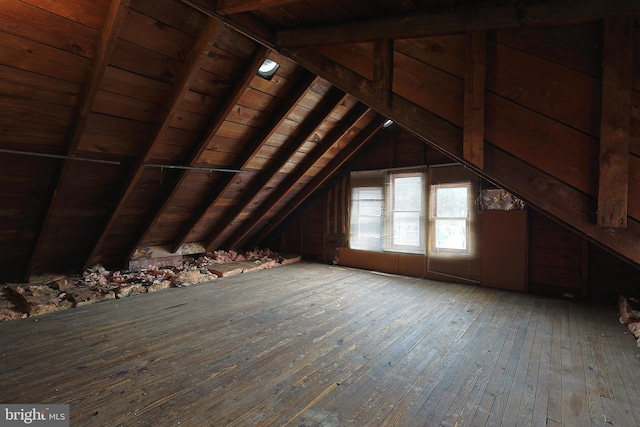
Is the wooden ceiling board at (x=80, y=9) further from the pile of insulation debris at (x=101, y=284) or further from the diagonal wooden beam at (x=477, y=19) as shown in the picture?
the pile of insulation debris at (x=101, y=284)

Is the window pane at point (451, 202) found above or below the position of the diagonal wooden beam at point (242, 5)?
below

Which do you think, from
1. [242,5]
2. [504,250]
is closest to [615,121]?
[242,5]

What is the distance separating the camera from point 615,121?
1132mm

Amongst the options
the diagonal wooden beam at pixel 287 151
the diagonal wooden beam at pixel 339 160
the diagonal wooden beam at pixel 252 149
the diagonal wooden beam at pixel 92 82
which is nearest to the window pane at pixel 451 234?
the diagonal wooden beam at pixel 339 160

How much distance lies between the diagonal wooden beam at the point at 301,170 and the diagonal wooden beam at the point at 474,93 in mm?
2963

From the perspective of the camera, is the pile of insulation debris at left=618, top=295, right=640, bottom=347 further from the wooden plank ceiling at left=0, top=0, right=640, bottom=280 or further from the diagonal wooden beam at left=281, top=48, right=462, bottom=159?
the diagonal wooden beam at left=281, top=48, right=462, bottom=159

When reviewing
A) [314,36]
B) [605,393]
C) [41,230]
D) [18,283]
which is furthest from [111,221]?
[605,393]

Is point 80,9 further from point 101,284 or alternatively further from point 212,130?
point 101,284

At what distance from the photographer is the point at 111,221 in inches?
149

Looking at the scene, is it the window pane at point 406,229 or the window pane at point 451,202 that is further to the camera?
the window pane at point 406,229

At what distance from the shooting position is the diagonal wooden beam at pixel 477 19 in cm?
114

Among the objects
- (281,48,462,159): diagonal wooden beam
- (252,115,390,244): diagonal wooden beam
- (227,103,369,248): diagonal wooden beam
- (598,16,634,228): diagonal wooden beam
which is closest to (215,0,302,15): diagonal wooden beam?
(281,48,462,159): diagonal wooden beam

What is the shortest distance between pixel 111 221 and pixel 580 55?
4422 mm

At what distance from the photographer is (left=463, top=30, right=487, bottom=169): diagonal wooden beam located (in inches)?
52.5
